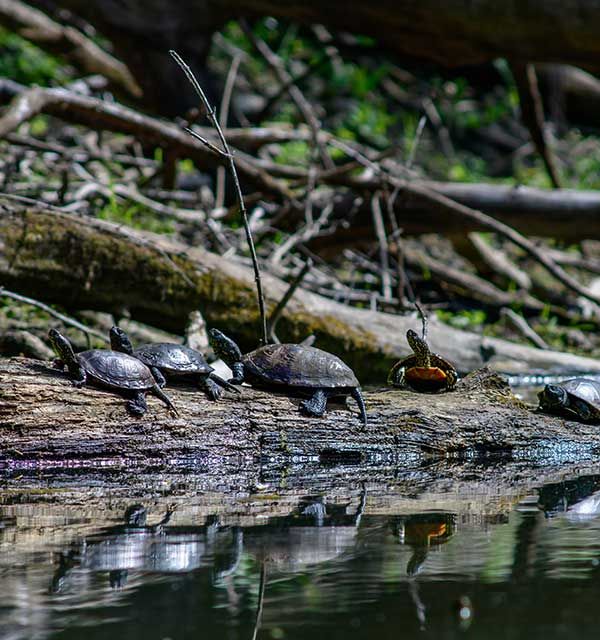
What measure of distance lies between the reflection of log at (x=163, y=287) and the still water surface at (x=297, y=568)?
2688 mm

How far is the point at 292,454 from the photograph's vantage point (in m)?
4.22

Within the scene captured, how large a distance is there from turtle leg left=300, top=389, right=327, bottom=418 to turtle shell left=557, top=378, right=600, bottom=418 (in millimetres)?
1311

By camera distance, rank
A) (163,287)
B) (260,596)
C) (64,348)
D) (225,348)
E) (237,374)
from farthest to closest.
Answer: (163,287), (225,348), (237,374), (64,348), (260,596)

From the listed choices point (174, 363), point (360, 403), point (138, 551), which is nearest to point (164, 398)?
point (174, 363)

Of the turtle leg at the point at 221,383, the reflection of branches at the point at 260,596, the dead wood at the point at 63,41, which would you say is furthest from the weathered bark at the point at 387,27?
the reflection of branches at the point at 260,596

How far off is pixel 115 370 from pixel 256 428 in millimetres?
674

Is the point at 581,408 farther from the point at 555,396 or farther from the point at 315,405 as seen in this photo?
the point at 315,405

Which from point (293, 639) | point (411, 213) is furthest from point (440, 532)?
point (411, 213)

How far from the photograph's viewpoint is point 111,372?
4.00 meters

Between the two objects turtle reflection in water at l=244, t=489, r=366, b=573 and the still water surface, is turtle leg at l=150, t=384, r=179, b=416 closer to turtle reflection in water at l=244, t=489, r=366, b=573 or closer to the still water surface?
the still water surface

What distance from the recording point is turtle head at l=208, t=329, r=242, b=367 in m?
4.54

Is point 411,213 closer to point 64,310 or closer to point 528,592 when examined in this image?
point 64,310

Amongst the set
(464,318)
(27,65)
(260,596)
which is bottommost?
(260,596)

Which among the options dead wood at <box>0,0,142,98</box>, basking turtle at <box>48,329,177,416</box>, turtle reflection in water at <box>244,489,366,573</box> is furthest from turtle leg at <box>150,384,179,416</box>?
dead wood at <box>0,0,142,98</box>
